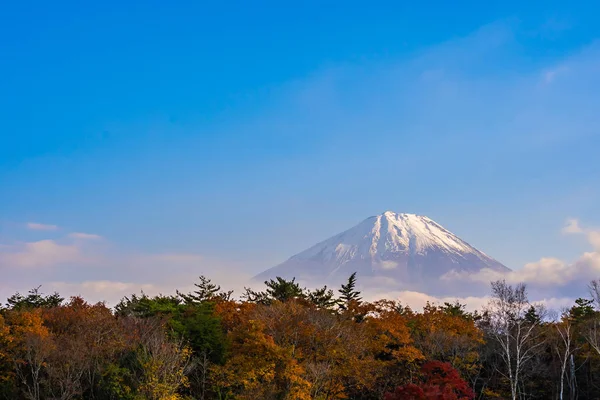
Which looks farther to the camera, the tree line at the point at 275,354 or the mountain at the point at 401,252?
the mountain at the point at 401,252

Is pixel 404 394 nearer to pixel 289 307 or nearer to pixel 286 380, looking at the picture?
pixel 286 380

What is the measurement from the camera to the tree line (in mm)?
25859

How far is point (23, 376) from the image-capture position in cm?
2864

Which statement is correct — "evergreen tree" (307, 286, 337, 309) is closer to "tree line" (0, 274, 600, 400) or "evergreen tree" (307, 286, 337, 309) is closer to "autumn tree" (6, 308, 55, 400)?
"tree line" (0, 274, 600, 400)

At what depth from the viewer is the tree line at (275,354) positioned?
25.9m

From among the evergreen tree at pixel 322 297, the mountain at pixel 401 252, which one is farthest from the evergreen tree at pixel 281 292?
the mountain at pixel 401 252

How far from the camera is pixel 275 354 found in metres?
26.2

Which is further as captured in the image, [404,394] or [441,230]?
[441,230]

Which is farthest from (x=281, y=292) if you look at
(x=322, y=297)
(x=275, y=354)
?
(x=275, y=354)

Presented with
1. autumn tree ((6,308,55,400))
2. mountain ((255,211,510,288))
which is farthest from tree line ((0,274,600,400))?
mountain ((255,211,510,288))

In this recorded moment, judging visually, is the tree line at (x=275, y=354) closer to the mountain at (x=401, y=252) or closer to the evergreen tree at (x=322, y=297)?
the evergreen tree at (x=322, y=297)

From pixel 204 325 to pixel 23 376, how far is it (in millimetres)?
9268

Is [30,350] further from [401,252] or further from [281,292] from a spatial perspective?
[401,252]

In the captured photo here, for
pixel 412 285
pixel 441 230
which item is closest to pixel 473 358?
pixel 412 285
